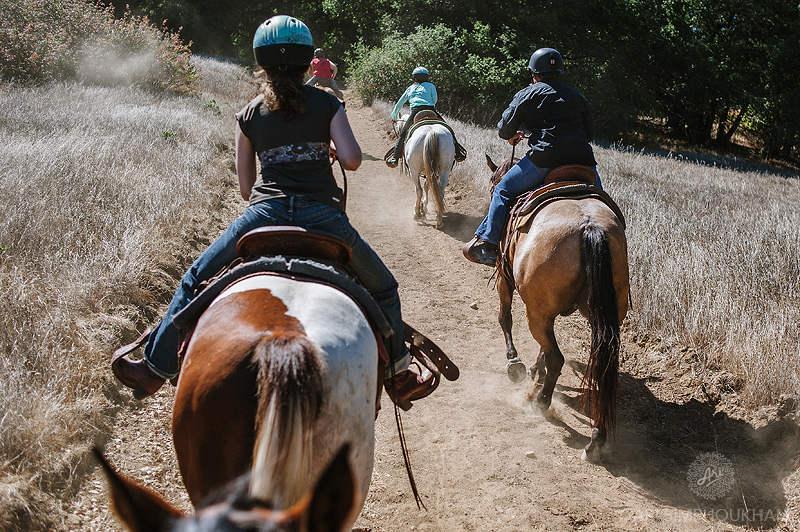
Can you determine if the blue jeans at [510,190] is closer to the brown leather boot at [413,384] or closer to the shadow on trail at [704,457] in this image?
the shadow on trail at [704,457]

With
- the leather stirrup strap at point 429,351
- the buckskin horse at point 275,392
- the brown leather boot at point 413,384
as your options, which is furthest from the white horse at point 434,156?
the buckskin horse at point 275,392

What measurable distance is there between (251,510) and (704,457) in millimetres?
3935

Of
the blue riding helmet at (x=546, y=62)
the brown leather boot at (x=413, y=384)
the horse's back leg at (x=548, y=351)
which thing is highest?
the blue riding helmet at (x=546, y=62)

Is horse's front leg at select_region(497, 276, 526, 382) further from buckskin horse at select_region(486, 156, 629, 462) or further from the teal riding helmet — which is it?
the teal riding helmet

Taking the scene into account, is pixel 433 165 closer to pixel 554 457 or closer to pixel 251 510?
pixel 554 457

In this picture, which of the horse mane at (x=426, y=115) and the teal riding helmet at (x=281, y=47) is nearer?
the teal riding helmet at (x=281, y=47)

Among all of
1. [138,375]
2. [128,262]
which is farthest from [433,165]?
[138,375]

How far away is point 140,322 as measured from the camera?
16.2 ft

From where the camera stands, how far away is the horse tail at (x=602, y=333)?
3982 mm

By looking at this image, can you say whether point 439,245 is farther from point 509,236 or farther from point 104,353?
point 104,353

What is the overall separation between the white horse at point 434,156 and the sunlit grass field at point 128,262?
968mm

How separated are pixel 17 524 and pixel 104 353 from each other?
1.67m

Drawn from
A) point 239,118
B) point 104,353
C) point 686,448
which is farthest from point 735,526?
point 104,353

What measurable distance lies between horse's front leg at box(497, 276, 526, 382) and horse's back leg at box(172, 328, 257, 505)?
3.70 metres
